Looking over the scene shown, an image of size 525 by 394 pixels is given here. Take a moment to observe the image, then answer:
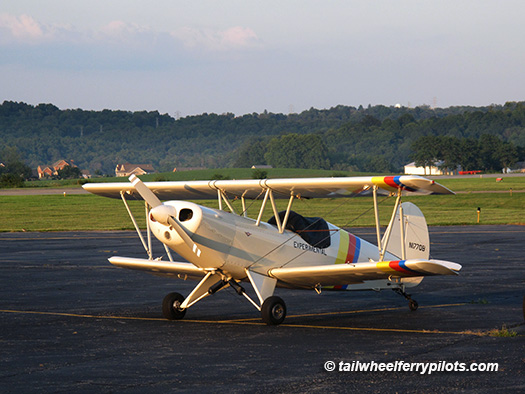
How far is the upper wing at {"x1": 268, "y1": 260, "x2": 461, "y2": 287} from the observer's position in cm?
1212

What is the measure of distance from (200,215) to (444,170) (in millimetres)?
161114

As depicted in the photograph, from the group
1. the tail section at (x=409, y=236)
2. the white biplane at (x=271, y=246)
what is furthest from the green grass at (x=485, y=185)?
the white biplane at (x=271, y=246)

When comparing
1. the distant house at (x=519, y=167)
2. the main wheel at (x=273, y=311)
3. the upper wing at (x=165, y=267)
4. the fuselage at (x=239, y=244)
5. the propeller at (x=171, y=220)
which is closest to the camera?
the propeller at (x=171, y=220)

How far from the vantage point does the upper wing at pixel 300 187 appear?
12.6m

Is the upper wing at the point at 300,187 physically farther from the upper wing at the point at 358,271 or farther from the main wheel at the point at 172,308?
the main wheel at the point at 172,308

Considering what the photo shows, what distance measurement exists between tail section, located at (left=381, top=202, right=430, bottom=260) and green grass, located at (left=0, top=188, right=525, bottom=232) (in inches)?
902

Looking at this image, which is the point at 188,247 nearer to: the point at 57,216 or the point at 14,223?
the point at 14,223

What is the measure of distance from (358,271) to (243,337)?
226cm

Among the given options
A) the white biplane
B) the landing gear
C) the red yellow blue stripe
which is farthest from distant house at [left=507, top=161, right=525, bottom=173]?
the red yellow blue stripe

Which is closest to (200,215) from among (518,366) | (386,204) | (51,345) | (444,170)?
(51,345)

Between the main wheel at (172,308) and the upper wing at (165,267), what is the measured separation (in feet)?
1.71

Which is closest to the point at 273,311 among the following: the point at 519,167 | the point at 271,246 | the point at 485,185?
the point at 271,246

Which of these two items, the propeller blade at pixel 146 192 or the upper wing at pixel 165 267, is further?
the upper wing at pixel 165 267

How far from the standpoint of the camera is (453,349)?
413 inches
